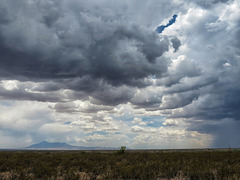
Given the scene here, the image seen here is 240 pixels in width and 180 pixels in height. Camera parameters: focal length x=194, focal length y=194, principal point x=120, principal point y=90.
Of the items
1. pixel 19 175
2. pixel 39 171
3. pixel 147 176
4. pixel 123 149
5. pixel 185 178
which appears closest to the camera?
pixel 185 178

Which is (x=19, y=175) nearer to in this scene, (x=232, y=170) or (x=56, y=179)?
(x=56, y=179)

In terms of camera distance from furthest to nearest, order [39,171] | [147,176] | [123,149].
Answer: [123,149] → [39,171] → [147,176]

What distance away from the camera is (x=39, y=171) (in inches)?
465

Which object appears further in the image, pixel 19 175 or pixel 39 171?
pixel 39 171

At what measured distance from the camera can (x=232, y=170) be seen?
1105 cm

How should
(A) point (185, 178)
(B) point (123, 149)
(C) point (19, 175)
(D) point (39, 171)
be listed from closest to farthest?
1. (A) point (185, 178)
2. (C) point (19, 175)
3. (D) point (39, 171)
4. (B) point (123, 149)

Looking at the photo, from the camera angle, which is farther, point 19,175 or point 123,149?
point 123,149

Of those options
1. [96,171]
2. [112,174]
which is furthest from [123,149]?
[112,174]

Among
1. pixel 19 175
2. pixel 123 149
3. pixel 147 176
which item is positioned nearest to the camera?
pixel 147 176

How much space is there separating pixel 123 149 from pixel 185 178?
19.9 m

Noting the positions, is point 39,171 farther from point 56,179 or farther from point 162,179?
point 162,179

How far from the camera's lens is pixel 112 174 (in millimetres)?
10531

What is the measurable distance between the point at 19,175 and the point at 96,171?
174 inches

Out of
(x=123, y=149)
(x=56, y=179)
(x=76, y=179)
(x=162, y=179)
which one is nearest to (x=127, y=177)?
(x=162, y=179)
